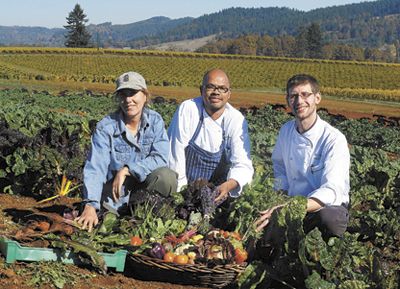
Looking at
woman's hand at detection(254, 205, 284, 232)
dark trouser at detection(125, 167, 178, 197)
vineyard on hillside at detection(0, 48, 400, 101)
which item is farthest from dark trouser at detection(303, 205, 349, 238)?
vineyard on hillside at detection(0, 48, 400, 101)

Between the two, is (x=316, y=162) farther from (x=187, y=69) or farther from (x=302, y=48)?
(x=302, y=48)

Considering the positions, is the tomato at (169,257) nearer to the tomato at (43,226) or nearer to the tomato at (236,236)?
the tomato at (236,236)

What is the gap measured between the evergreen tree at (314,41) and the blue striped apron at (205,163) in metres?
99.3

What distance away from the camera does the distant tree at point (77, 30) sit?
90188 millimetres

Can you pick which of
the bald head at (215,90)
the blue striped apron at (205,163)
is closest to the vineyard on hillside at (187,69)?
the blue striped apron at (205,163)

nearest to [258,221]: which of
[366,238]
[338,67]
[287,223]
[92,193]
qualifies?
[287,223]

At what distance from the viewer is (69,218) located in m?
4.61

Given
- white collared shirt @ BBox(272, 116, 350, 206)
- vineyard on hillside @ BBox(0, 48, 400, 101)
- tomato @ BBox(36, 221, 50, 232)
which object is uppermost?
white collared shirt @ BBox(272, 116, 350, 206)

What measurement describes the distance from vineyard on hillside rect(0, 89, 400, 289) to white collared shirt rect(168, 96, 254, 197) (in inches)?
12.3

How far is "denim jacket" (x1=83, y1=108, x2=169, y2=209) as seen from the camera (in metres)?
4.82

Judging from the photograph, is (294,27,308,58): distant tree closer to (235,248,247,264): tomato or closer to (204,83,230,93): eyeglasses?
(204,83,230,93): eyeglasses

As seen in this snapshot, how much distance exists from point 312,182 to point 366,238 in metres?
1.31

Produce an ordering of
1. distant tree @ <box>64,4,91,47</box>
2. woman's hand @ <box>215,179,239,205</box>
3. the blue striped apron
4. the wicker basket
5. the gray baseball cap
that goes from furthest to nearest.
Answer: distant tree @ <box>64,4,91,47</box>
the blue striped apron
woman's hand @ <box>215,179,239,205</box>
the gray baseball cap
the wicker basket

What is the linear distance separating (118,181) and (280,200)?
1223 millimetres
